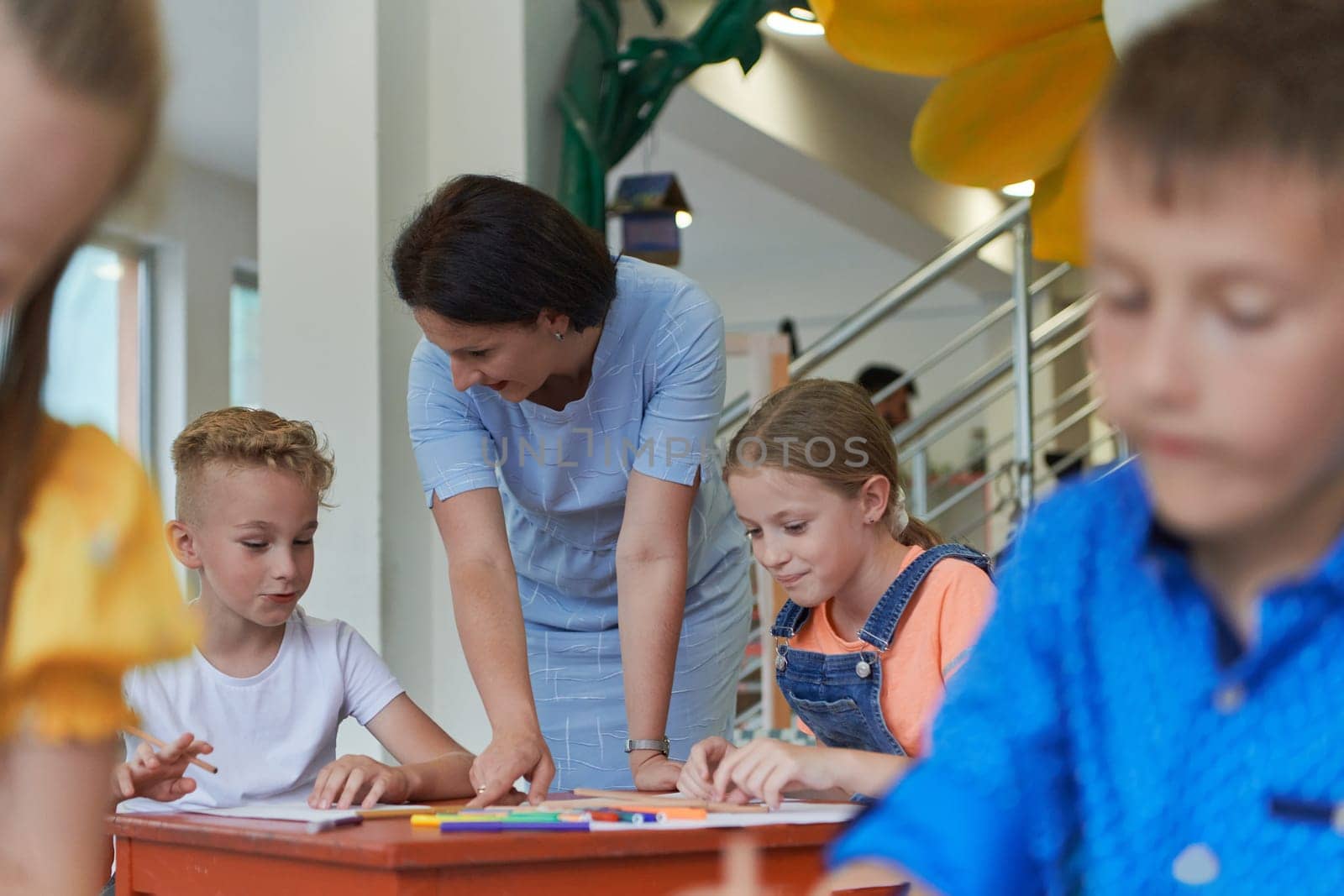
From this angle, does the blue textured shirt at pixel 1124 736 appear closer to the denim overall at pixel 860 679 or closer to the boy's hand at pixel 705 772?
the boy's hand at pixel 705 772

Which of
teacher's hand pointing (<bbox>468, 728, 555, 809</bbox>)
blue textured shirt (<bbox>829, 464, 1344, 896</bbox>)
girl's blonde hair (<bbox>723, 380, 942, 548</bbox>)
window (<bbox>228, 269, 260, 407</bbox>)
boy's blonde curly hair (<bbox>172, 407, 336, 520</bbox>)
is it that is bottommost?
blue textured shirt (<bbox>829, 464, 1344, 896</bbox>)

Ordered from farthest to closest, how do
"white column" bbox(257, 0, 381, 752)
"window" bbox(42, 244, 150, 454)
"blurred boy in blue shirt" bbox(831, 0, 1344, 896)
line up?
"white column" bbox(257, 0, 381, 752)
"window" bbox(42, 244, 150, 454)
"blurred boy in blue shirt" bbox(831, 0, 1344, 896)

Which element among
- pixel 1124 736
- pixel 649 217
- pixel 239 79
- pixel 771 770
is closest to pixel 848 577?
pixel 771 770

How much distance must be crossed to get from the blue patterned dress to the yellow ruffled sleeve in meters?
1.04

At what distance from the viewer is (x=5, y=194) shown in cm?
42

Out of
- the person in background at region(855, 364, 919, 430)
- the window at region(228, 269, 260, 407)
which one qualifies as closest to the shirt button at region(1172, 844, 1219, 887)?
the person in background at region(855, 364, 919, 430)

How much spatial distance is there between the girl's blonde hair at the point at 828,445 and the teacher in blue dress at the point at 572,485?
2.2 inches

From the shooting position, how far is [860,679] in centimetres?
142

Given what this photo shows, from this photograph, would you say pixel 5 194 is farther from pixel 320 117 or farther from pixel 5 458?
pixel 320 117

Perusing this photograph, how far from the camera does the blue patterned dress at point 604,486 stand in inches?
62.7

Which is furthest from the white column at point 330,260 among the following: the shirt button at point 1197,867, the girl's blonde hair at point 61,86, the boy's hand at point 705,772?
the shirt button at point 1197,867

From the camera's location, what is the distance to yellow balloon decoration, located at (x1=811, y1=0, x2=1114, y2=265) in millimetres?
1166

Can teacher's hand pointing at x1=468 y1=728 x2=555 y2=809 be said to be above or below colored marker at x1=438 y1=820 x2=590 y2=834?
above

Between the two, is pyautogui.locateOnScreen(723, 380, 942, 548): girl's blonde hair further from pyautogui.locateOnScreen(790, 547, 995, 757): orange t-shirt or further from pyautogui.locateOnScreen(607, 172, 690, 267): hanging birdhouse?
pyautogui.locateOnScreen(607, 172, 690, 267): hanging birdhouse
